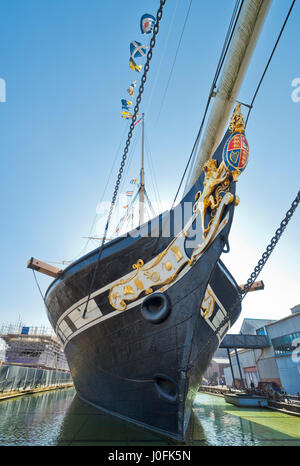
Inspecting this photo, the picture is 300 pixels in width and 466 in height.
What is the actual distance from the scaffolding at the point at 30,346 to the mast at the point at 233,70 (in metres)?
22.9

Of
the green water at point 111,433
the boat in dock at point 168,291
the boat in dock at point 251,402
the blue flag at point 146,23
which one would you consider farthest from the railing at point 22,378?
the blue flag at point 146,23

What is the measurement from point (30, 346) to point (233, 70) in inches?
1087

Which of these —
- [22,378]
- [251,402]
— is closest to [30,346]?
[22,378]

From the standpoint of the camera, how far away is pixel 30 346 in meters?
23.9

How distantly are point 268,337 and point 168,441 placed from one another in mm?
15750

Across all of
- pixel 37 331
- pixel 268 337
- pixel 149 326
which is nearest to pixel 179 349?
pixel 149 326

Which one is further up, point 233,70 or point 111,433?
point 233,70

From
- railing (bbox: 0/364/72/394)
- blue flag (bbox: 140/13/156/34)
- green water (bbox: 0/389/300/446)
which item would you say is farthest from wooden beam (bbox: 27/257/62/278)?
railing (bbox: 0/364/72/394)

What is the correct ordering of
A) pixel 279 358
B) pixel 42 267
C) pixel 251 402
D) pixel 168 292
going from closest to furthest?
pixel 168 292 < pixel 42 267 < pixel 251 402 < pixel 279 358

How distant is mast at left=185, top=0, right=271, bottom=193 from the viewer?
400 centimetres

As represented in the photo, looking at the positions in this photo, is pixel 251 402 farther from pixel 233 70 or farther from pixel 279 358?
pixel 233 70

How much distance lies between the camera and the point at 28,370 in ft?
40.0

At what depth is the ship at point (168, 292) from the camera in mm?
3994

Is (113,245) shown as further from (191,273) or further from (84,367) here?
(84,367)
